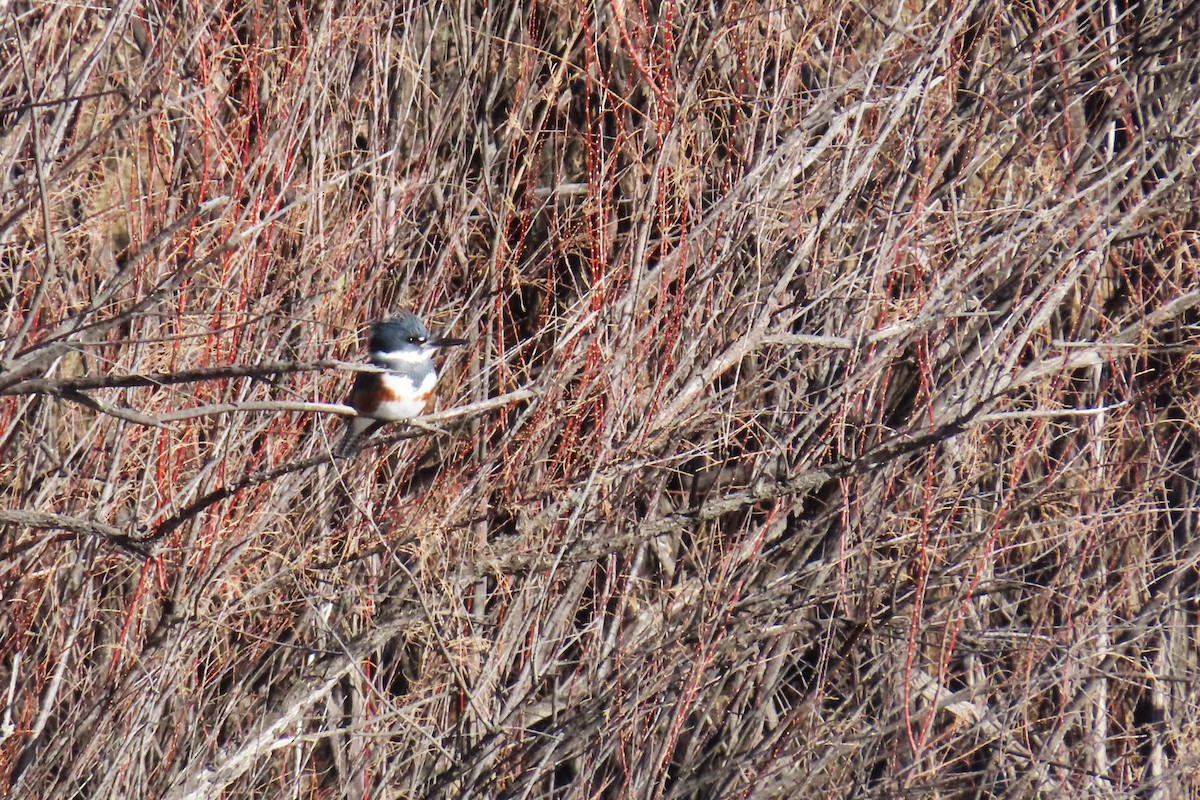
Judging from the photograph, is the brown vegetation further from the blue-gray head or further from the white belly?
the blue-gray head

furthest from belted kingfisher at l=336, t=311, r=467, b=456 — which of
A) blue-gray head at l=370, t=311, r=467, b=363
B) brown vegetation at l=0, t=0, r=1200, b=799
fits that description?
brown vegetation at l=0, t=0, r=1200, b=799

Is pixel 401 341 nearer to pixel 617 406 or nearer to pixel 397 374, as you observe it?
pixel 397 374

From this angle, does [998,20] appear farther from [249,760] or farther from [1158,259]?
[249,760]

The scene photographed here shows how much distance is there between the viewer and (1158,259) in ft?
18.4

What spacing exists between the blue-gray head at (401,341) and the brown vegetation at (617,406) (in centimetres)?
19

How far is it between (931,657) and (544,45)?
2.84 m

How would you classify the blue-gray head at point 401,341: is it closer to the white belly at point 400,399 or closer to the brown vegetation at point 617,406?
the white belly at point 400,399

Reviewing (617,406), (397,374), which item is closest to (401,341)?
(397,374)

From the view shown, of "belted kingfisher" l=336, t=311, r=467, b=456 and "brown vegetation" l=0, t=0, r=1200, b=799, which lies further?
"brown vegetation" l=0, t=0, r=1200, b=799

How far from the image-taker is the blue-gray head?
3994 mm

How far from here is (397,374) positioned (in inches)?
156

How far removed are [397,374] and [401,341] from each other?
110 millimetres

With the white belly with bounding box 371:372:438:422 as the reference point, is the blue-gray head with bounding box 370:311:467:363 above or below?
above

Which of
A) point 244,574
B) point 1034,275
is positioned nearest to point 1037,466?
point 1034,275
